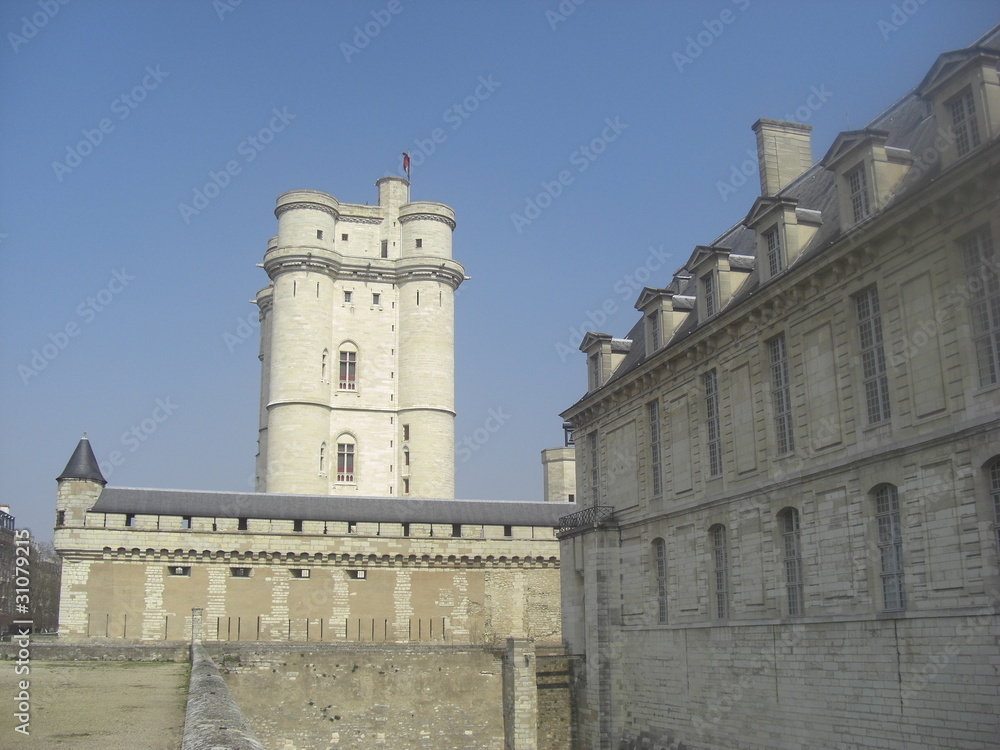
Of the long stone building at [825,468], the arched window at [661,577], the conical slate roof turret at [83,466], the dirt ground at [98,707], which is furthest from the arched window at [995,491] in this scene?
the conical slate roof turret at [83,466]

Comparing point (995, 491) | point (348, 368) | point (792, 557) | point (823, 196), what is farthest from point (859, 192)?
point (348, 368)

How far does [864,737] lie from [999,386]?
5359mm

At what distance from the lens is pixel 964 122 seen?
13.3 m

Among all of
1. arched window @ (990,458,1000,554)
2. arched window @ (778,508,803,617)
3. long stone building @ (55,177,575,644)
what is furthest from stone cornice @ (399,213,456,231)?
arched window @ (990,458,1000,554)

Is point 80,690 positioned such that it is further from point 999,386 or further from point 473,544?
point 473,544

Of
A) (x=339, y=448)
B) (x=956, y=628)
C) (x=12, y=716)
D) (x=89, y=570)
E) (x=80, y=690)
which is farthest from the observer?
(x=339, y=448)

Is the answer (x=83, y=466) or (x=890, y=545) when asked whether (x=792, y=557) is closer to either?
(x=890, y=545)

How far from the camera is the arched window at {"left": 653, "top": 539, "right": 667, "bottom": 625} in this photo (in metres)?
20.7

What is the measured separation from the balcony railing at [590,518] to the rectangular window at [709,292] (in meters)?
5.56

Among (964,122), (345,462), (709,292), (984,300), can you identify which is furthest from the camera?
(345,462)

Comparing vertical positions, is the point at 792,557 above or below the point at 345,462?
below

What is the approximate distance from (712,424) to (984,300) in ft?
23.4

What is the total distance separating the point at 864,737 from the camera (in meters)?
14.1

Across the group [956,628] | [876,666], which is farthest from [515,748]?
[956,628]
